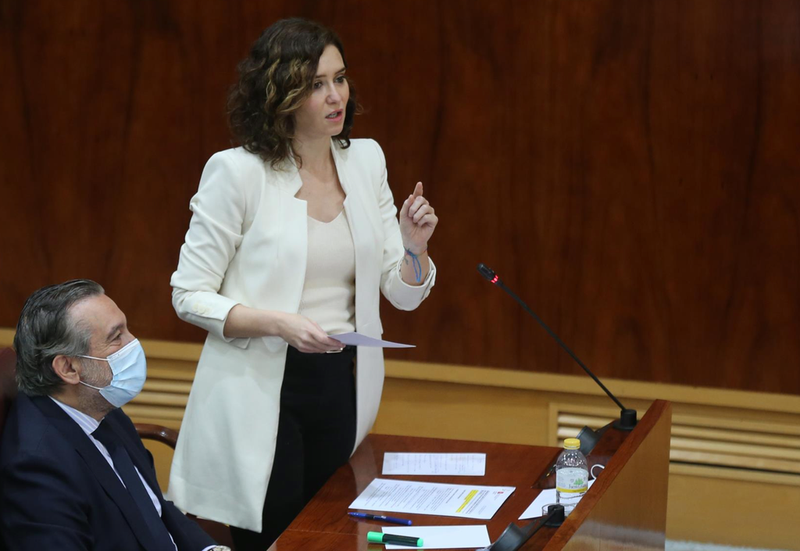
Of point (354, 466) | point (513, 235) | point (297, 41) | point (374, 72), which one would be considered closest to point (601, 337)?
point (513, 235)

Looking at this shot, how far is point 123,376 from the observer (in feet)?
6.88

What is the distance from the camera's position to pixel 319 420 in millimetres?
2527

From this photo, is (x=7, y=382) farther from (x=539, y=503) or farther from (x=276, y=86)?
(x=539, y=503)

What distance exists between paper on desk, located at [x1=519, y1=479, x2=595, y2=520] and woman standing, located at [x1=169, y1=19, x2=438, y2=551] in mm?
515

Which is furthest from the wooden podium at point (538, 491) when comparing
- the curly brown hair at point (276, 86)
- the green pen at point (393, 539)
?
the curly brown hair at point (276, 86)

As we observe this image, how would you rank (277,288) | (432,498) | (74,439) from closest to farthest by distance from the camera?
1. (74,439)
2. (432,498)
3. (277,288)

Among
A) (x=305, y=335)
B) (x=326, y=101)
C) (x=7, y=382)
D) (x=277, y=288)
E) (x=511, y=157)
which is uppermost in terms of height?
(x=511, y=157)

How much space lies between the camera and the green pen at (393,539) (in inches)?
82.9

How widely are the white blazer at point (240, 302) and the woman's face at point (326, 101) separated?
121mm

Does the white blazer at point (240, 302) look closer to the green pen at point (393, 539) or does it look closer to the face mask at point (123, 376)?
the face mask at point (123, 376)

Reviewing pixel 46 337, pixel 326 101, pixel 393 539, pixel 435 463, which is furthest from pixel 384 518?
pixel 326 101

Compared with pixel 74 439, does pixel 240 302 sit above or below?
above

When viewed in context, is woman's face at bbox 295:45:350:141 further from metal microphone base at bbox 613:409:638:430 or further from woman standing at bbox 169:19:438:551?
metal microphone base at bbox 613:409:638:430

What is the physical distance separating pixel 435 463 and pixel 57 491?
97cm
